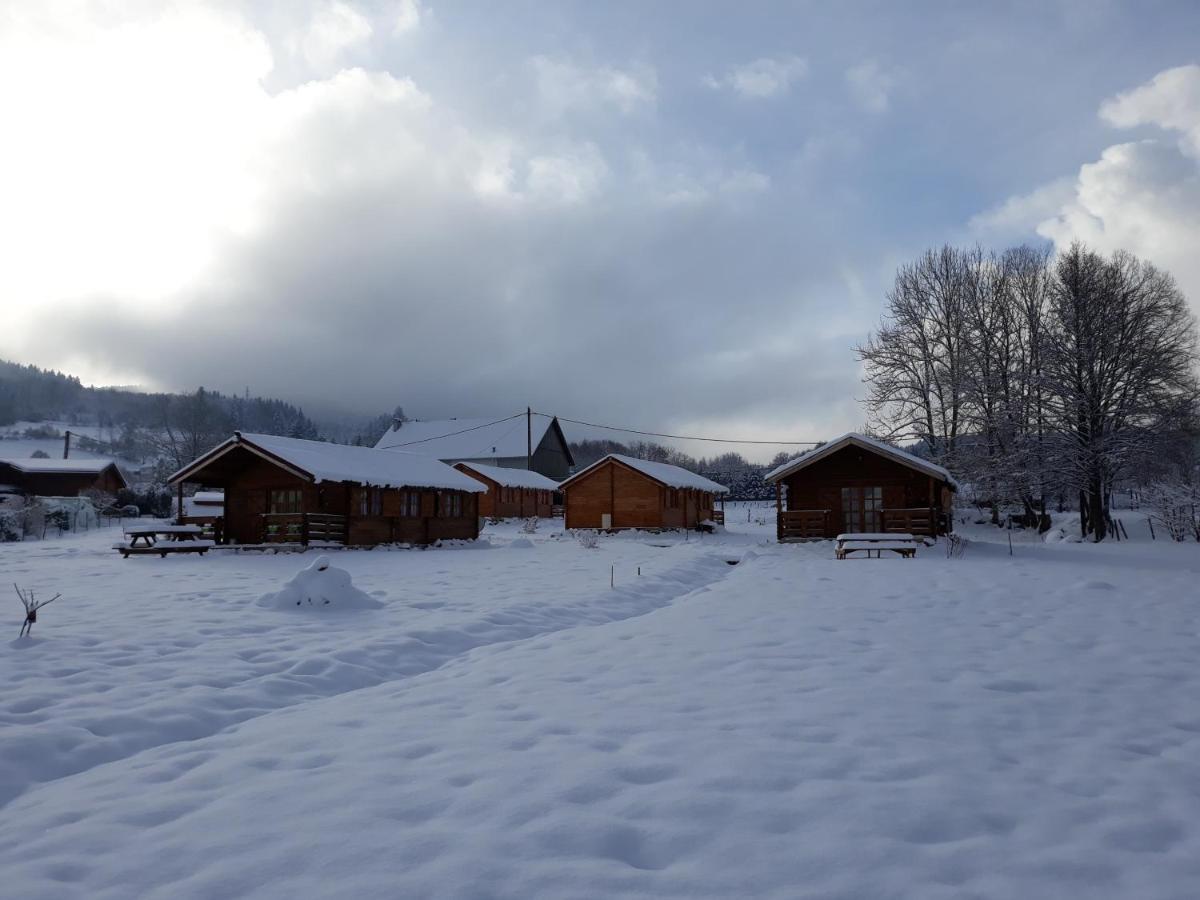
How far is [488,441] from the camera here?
62.1 metres

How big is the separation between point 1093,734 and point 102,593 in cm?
1391

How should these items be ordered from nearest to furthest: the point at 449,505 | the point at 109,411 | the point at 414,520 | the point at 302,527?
the point at 302,527 < the point at 414,520 < the point at 449,505 < the point at 109,411

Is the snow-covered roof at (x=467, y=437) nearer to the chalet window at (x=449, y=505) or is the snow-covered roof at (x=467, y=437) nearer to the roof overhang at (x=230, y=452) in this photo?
the chalet window at (x=449, y=505)

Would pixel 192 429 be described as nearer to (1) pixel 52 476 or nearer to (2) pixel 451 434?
(1) pixel 52 476

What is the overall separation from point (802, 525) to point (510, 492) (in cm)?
2739

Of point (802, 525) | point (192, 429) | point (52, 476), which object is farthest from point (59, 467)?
point (802, 525)

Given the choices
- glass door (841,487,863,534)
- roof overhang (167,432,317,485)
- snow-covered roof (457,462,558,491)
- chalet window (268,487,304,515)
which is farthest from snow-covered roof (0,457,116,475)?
glass door (841,487,863,534)

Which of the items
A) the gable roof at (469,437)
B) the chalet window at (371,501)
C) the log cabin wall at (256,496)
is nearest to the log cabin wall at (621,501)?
the chalet window at (371,501)

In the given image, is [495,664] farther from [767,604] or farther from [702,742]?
[767,604]

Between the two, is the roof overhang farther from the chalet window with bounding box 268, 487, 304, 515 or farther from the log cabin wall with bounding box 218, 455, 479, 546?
the chalet window with bounding box 268, 487, 304, 515

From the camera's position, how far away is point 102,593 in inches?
490

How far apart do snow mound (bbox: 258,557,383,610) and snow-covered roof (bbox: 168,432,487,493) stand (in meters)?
13.2

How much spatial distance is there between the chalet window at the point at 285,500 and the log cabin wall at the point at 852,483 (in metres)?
17.2

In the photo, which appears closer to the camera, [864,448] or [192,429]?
[864,448]
